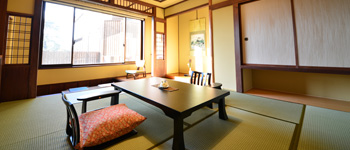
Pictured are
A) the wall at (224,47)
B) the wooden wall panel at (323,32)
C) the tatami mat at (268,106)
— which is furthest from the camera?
the wall at (224,47)

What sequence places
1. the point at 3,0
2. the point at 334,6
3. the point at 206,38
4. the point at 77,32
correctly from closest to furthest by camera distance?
the point at 334,6
the point at 3,0
the point at 77,32
the point at 206,38

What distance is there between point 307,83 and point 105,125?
403 centimetres

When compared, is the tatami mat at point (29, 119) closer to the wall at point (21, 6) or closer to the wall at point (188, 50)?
the wall at point (21, 6)

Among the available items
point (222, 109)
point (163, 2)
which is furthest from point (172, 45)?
point (222, 109)

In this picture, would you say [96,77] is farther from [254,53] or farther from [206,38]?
[254,53]

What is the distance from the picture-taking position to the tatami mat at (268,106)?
2.06 metres

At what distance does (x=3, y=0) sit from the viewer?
2.72m

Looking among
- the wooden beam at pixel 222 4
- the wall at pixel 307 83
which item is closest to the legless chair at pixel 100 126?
the wooden beam at pixel 222 4

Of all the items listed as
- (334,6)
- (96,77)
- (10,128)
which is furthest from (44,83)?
(334,6)

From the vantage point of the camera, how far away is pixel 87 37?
4461 mm

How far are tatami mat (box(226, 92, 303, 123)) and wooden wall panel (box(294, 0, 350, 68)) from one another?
921 mm

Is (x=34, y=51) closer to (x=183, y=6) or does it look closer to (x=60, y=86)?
(x=60, y=86)

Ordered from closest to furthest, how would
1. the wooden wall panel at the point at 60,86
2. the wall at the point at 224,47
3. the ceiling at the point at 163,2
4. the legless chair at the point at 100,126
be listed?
the legless chair at the point at 100,126, the wall at the point at 224,47, the wooden wall panel at the point at 60,86, the ceiling at the point at 163,2

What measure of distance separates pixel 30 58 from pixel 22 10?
40.4 inches
